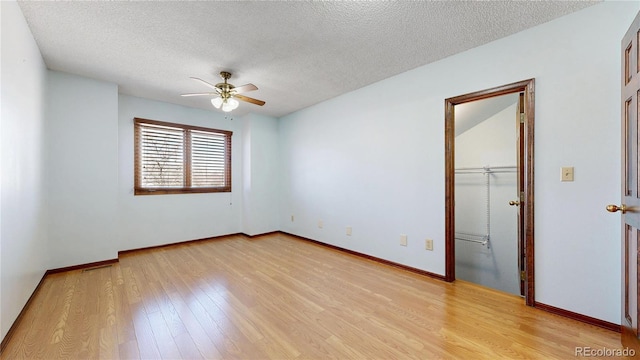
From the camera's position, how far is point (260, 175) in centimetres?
495

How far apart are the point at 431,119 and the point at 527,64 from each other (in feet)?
2.95

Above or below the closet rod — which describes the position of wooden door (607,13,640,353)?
above

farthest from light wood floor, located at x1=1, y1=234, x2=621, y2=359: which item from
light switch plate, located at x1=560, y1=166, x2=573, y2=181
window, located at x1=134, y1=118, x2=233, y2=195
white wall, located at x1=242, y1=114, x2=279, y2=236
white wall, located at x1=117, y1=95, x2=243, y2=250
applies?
white wall, located at x1=242, y1=114, x2=279, y2=236

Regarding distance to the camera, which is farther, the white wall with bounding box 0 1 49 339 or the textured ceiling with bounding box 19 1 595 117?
the textured ceiling with bounding box 19 1 595 117

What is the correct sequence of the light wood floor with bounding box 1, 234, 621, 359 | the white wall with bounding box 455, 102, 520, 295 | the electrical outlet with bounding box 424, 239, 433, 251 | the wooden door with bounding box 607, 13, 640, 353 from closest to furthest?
the wooden door with bounding box 607, 13, 640, 353
the light wood floor with bounding box 1, 234, 621, 359
the electrical outlet with bounding box 424, 239, 433, 251
the white wall with bounding box 455, 102, 520, 295

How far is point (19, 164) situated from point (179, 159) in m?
2.28

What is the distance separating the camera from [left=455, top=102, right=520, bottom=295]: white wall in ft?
11.8

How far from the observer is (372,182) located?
11.2ft

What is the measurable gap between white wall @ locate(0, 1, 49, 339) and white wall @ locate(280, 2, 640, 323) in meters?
3.28

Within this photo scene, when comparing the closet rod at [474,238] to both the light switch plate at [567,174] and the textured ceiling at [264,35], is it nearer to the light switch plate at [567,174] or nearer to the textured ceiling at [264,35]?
the light switch plate at [567,174]

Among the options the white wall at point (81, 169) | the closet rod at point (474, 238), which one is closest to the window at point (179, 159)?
the white wall at point (81, 169)

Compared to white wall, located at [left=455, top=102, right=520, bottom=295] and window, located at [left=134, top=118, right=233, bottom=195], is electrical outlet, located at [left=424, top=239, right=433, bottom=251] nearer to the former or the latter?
white wall, located at [left=455, top=102, right=520, bottom=295]

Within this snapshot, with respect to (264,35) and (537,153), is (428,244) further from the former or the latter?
(264,35)

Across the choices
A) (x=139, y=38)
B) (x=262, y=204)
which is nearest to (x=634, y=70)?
(x=139, y=38)
